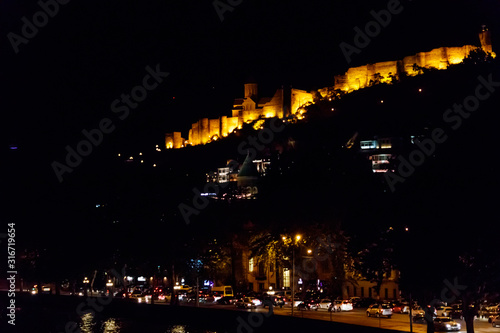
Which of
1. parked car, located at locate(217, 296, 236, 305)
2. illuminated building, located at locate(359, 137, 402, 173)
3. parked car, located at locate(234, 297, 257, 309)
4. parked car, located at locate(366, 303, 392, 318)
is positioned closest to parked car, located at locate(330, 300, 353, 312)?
parked car, located at locate(366, 303, 392, 318)

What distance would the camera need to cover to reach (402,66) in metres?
142

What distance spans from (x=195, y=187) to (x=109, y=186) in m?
11.3

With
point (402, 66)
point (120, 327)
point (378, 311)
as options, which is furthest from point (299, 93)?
point (378, 311)

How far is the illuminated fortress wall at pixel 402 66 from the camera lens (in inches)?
5389

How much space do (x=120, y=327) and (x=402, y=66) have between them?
114 meters

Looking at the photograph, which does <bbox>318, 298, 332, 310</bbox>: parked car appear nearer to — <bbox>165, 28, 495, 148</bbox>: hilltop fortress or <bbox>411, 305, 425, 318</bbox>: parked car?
<bbox>411, 305, 425, 318</bbox>: parked car

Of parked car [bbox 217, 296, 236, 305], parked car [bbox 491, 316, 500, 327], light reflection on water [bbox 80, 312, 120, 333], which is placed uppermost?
parked car [bbox 491, 316, 500, 327]

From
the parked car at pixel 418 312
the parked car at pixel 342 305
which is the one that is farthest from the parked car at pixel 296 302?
the parked car at pixel 418 312

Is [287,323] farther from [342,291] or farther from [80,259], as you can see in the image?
[80,259]

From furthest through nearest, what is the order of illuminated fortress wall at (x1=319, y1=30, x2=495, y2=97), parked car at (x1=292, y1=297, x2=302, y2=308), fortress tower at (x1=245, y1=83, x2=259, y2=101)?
1. fortress tower at (x1=245, y1=83, x2=259, y2=101)
2. illuminated fortress wall at (x1=319, y1=30, x2=495, y2=97)
3. parked car at (x1=292, y1=297, x2=302, y2=308)

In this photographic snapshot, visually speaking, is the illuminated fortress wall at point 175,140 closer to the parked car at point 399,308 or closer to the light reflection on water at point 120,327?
the light reflection on water at point 120,327

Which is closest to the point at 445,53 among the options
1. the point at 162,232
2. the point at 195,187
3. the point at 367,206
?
the point at 195,187

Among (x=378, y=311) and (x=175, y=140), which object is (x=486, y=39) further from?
(x=378, y=311)

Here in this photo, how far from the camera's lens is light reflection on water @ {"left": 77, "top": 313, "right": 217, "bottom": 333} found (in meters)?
43.6
